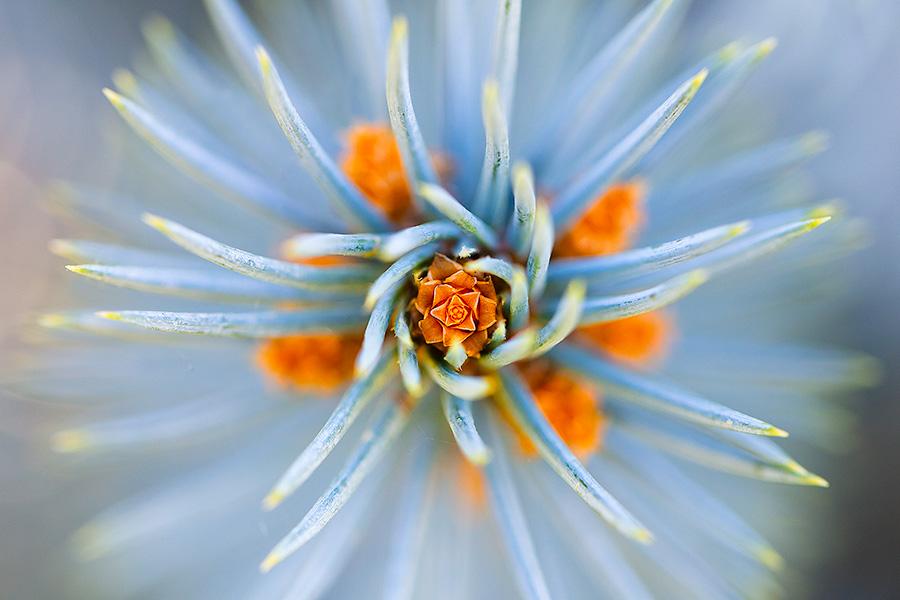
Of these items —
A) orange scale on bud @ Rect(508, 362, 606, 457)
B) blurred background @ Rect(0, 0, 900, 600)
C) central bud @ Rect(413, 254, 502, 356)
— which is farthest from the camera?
blurred background @ Rect(0, 0, 900, 600)

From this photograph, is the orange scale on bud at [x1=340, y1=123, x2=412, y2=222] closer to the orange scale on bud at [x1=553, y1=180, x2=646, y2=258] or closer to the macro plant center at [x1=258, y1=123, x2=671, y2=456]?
the macro plant center at [x1=258, y1=123, x2=671, y2=456]

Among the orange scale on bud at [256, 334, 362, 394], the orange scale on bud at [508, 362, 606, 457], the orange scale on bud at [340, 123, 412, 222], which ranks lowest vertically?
the orange scale on bud at [508, 362, 606, 457]

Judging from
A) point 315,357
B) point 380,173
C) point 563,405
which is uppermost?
point 380,173

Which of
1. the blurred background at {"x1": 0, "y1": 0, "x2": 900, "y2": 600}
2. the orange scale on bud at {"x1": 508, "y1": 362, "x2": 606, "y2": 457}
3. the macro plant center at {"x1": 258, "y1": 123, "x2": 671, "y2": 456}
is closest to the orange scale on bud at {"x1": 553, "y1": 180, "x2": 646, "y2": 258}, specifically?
the macro plant center at {"x1": 258, "y1": 123, "x2": 671, "y2": 456}

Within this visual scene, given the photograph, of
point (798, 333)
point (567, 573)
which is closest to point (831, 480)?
point (798, 333)

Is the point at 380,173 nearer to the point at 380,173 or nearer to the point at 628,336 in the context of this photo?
the point at 380,173

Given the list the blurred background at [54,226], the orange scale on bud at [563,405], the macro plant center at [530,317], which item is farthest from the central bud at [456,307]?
the blurred background at [54,226]

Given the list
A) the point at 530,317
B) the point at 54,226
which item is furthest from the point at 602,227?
the point at 54,226
